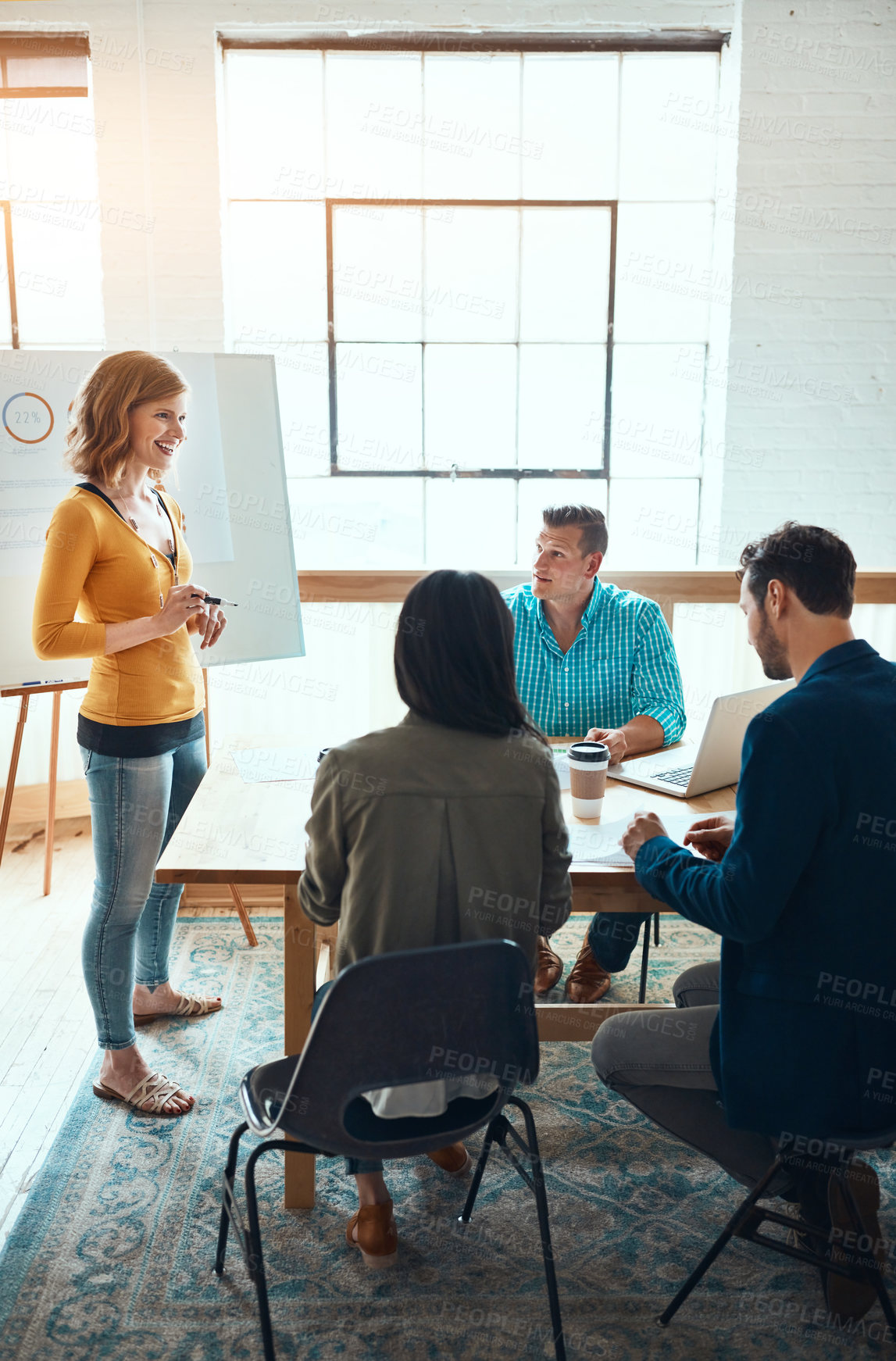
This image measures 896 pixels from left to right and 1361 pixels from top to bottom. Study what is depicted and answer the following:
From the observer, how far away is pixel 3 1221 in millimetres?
1807

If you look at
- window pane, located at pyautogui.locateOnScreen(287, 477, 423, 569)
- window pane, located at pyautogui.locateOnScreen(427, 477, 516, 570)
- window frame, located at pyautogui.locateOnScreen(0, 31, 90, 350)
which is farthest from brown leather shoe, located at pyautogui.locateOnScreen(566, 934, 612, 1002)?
window frame, located at pyautogui.locateOnScreen(0, 31, 90, 350)

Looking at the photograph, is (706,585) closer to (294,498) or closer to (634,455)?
(634,455)

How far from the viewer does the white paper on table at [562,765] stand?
1.96 metres

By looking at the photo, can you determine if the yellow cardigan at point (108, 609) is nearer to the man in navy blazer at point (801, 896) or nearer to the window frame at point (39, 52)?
the man in navy blazer at point (801, 896)

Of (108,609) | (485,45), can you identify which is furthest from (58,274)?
(108,609)

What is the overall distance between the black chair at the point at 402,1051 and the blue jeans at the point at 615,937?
1.04 m

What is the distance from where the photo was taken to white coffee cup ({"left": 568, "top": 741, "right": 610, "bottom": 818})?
1794 millimetres

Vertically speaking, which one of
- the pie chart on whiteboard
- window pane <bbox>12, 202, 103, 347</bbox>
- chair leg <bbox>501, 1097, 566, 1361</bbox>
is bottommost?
chair leg <bbox>501, 1097, 566, 1361</bbox>

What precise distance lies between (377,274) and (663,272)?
1.16m

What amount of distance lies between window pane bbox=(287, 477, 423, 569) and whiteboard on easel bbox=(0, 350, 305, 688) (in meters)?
1.35

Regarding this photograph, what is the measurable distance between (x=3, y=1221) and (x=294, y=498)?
9.83 feet

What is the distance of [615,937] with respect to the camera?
244 cm

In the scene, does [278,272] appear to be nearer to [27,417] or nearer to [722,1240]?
[27,417]

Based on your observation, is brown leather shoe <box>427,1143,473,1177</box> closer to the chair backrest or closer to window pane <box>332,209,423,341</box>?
the chair backrest
